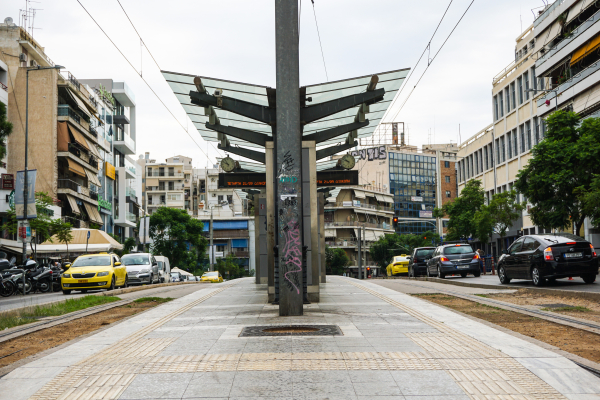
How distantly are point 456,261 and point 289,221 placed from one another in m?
20.3

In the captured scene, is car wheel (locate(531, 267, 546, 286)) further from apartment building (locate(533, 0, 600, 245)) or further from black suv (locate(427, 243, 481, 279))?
apartment building (locate(533, 0, 600, 245))

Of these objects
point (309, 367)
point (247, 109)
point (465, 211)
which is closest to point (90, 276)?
point (247, 109)

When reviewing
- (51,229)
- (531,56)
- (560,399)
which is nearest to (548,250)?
(560,399)

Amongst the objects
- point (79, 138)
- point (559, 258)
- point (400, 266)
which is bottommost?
point (400, 266)

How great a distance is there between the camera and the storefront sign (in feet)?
244

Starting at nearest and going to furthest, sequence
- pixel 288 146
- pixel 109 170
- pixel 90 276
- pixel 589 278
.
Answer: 1. pixel 288 146
2. pixel 589 278
3. pixel 90 276
4. pixel 109 170

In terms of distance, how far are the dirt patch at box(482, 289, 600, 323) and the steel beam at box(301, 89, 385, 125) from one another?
211 inches

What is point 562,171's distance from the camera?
93.4ft

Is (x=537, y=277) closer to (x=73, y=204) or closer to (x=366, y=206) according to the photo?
(x=73, y=204)

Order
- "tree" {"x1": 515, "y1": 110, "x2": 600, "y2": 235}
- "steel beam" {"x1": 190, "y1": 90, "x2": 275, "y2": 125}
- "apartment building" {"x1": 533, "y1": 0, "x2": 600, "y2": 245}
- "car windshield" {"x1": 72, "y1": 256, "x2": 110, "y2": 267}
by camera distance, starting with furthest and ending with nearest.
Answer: "apartment building" {"x1": 533, "y1": 0, "x2": 600, "y2": 245} → "tree" {"x1": 515, "y1": 110, "x2": 600, "y2": 235} → "car windshield" {"x1": 72, "y1": 256, "x2": 110, "y2": 267} → "steel beam" {"x1": 190, "y1": 90, "x2": 275, "y2": 125}

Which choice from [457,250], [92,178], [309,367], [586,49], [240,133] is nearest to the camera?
[309,367]

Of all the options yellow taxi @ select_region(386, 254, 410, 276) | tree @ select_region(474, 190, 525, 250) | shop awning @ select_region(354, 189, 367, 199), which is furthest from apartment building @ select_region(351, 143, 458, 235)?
yellow taxi @ select_region(386, 254, 410, 276)

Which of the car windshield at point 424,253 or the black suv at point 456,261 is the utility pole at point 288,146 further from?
the car windshield at point 424,253

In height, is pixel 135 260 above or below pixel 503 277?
above
